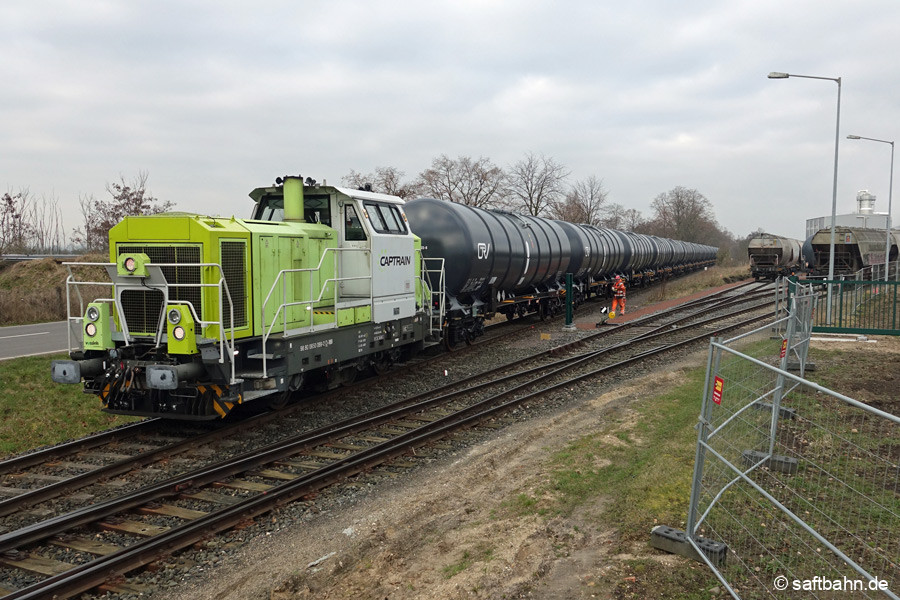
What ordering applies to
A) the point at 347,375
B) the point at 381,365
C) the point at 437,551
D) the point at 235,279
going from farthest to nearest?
1. the point at 381,365
2. the point at 347,375
3. the point at 235,279
4. the point at 437,551

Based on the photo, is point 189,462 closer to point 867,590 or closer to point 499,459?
point 499,459

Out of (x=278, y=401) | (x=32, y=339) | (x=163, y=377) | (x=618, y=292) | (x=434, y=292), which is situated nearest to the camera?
(x=163, y=377)

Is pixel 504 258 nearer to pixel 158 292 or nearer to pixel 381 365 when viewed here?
pixel 381 365

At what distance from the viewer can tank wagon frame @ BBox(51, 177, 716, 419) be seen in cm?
800

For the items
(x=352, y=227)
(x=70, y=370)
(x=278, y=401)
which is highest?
(x=352, y=227)

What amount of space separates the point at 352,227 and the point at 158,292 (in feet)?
12.0

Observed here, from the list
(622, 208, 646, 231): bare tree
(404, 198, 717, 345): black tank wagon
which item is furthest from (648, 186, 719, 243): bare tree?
(404, 198, 717, 345): black tank wagon

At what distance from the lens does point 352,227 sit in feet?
35.7

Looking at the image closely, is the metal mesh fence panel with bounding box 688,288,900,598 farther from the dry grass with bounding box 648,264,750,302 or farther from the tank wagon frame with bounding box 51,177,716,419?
the dry grass with bounding box 648,264,750,302

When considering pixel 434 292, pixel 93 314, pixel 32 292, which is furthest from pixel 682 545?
pixel 32 292

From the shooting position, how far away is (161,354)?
8102 millimetres

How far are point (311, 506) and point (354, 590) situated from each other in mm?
2022

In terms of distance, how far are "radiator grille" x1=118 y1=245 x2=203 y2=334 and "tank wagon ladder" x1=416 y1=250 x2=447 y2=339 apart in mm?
6226

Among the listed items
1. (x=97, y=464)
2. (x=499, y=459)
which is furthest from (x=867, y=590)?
(x=97, y=464)
